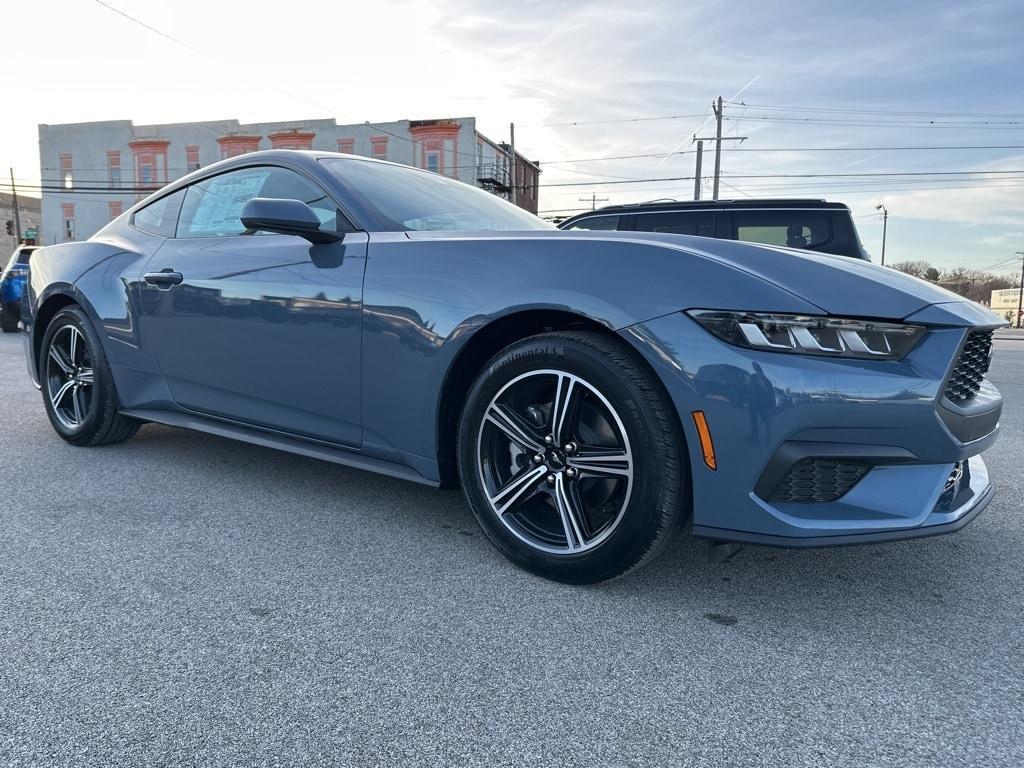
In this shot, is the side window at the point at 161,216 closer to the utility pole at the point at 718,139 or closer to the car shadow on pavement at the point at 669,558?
the car shadow on pavement at the point at 669,558

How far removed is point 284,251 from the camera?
2801 millimetres

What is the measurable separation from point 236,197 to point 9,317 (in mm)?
13109

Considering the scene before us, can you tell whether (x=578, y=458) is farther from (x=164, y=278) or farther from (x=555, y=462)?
(x=164, y=278)

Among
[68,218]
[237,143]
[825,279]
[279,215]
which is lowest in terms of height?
[825,279]

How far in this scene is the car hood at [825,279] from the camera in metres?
1.86

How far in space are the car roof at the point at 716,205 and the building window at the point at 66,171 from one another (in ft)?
146

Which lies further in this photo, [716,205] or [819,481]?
[716,205]

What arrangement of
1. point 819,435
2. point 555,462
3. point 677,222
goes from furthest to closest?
point 677,222, point 555,462, point 819,435

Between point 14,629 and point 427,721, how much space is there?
1.20m

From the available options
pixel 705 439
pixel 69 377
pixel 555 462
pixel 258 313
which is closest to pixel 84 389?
pixel 69 377

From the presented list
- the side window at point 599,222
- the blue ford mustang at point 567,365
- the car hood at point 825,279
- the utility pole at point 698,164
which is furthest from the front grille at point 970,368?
the utility pole at point 698,164

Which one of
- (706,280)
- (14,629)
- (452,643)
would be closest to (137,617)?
(14,629)

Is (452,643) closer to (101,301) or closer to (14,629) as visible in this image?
(14,629)

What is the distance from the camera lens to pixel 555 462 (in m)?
2.20
